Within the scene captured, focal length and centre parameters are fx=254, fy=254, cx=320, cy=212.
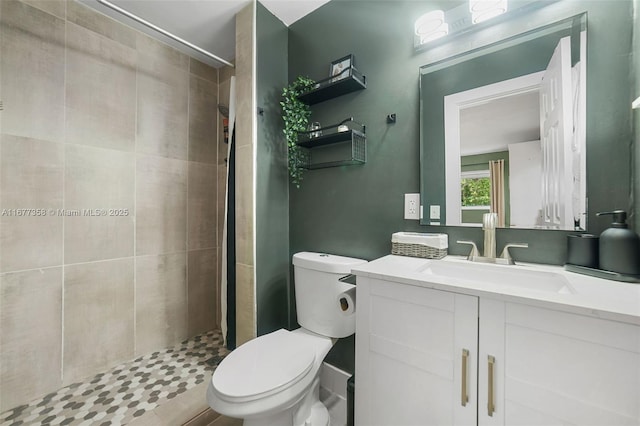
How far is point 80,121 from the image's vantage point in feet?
5.26

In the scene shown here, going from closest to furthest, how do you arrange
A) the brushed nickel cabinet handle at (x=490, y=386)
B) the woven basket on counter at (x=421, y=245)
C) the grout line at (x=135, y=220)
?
the brushed nickel cabinet handle at (x=490, y=386) < the woven basket on counter at (x=421, y=245) < the grout line at (x=135, y=220)

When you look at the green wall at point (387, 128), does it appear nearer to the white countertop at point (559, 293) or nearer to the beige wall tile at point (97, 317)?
the white countertop at point (559, 293)

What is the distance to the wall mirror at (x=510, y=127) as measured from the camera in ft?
3.20

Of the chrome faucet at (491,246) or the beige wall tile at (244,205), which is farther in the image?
the beige wall tile at (244,205)

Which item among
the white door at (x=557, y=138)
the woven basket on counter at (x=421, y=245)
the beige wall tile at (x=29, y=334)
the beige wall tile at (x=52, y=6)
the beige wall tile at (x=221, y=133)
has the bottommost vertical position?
the beige wall tile at (x=29, y=334)

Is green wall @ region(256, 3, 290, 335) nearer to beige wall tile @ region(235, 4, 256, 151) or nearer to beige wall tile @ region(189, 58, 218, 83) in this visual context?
beige wall tile @ region(235, 4, 256, 151)

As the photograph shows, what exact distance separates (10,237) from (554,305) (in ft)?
7.88

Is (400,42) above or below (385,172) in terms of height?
above

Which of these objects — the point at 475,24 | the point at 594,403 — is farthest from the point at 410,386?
the point at 475,24

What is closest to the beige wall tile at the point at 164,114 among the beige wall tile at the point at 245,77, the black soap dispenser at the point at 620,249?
the beige wall tile at the point at 245,77

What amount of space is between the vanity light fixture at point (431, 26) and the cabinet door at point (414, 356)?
4.00 feet

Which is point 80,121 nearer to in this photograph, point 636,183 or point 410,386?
point 410,386

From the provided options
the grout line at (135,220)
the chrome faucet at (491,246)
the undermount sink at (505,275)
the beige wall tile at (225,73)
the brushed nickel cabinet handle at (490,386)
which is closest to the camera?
the brushed nickel cabinet handle at (490,386)

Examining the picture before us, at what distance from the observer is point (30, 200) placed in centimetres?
144
